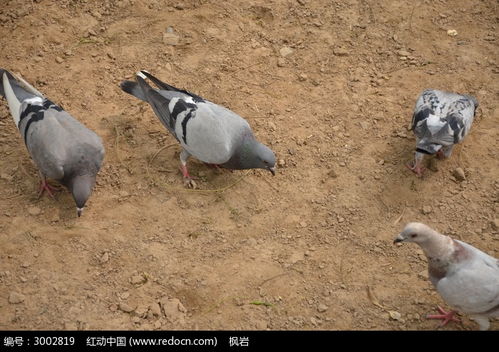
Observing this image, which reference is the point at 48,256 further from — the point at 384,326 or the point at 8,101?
the point at 384,326

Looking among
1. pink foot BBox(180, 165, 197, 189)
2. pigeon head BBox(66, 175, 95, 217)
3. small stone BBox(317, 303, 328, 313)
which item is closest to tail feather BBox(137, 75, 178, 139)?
pink foot BBox(180, 165, 197, 189)

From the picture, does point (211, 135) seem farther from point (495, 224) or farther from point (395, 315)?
point (495, 224)

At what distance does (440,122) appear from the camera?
20.1 feet

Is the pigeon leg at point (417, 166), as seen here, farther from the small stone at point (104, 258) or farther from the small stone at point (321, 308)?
the small stone at point (104, 258)

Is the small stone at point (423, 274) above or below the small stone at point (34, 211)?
above

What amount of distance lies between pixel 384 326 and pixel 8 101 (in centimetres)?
447

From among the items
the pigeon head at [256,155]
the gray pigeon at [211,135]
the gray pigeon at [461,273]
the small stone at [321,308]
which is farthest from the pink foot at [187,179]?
the gray pigeon at [461,273]

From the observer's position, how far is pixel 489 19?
8.05 metres

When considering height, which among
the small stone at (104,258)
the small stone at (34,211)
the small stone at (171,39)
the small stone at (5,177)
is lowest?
the small stone at (34,211)

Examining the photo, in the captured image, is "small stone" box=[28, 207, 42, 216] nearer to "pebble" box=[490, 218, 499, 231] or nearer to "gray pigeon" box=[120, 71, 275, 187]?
"gray pigeon" box=[120, 71, 275, 187]

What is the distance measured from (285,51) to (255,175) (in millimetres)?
1972

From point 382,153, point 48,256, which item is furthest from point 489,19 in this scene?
point 48,256

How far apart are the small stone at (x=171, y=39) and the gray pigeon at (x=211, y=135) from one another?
1435 millimetres

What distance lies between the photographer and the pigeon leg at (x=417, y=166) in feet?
20.8
